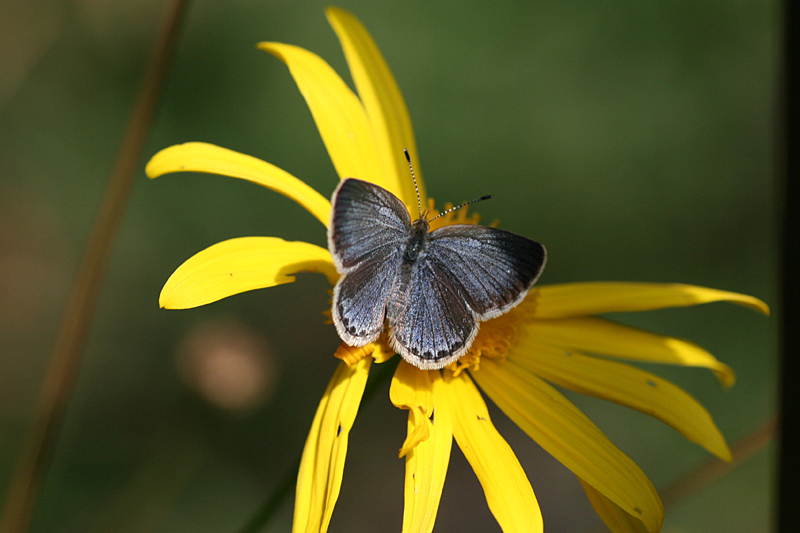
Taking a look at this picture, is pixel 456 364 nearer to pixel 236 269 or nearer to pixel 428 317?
pixel 428 317

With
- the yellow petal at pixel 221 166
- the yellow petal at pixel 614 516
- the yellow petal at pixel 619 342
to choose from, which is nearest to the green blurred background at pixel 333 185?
the yellow petal at pixel 221 166

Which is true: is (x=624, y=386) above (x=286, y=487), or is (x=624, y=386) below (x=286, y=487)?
below

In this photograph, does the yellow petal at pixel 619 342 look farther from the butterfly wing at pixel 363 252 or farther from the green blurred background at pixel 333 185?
the green blurred background at pixel 333 185

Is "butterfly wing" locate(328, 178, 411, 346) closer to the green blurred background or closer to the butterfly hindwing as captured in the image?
the butterfly hindwing

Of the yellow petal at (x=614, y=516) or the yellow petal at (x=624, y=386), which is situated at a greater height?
the yellow petal at (x=624, y=386)

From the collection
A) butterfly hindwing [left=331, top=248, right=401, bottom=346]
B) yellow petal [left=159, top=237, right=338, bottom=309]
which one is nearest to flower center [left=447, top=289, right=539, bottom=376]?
butterfly hindwing [left=331, top=248, right=401, bottom=346]

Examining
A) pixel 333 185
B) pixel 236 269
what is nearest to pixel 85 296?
pixel 236 269

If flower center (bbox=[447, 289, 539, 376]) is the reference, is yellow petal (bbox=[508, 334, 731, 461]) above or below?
below
